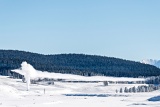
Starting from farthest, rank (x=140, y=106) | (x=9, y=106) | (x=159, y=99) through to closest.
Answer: (x=159, y=99) < (x=140, y=106) < (x=9, y=106)

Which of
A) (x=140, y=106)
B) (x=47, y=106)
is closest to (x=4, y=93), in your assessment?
(x=47, y=106)

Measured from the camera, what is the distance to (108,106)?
117 metres

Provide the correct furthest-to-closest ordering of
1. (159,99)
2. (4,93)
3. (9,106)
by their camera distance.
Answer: (4,93), (159,99), (9,106)

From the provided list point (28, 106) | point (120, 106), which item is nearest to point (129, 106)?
point (120, 106)

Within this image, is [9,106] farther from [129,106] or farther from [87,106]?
[129,106]

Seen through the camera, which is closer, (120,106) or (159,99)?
(120,106)

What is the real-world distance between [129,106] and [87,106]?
37.1 ft

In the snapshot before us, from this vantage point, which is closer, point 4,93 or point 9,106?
point 9,106

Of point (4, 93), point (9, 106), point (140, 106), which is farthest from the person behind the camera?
point (4, 93)

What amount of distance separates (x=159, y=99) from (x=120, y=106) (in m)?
35.1

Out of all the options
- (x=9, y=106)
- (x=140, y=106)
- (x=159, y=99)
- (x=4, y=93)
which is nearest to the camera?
(x=9, y=106)

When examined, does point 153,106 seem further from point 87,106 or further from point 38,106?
point 38,106

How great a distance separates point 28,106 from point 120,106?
2412 centimetres

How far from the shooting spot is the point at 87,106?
4641 inches
